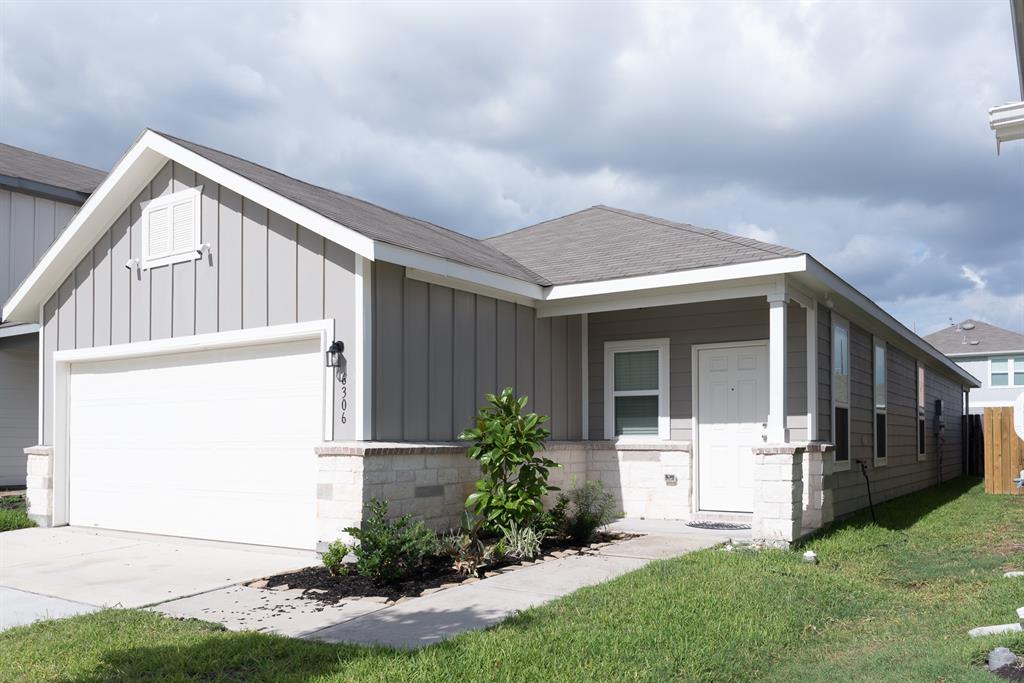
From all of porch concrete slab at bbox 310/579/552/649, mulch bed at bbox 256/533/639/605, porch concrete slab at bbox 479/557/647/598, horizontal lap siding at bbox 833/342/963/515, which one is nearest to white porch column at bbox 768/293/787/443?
porch concrete slab at bbox 479/557/647/598

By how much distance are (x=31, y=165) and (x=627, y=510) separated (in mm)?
14750

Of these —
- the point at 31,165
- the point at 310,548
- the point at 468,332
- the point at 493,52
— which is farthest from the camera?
the point at 31,165

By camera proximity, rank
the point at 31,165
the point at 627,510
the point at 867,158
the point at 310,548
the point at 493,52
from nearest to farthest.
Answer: the point at 310,548, the point at 493,52, the point at 627,510, the point at 867,158, the point at 31,165

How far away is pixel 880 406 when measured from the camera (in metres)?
13.2

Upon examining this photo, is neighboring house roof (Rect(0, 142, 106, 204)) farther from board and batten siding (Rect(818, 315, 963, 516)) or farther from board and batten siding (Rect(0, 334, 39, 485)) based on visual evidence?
board and batten siding (Rect(818, 315, 963, 516))

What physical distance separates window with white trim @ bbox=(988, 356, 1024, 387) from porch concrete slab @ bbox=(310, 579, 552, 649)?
31.0 metres

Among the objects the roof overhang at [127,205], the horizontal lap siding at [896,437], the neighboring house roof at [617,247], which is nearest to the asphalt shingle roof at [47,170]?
the roof overhang at [127,205]

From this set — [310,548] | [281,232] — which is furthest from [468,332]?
[310,548]

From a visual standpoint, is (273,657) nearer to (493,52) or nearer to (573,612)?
(573,612)

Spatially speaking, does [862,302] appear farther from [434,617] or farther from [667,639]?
[434,617]

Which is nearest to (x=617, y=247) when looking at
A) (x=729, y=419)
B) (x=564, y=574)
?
(x=729, y=419)

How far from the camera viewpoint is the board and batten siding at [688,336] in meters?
9.62

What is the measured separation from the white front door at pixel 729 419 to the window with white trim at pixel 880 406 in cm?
370

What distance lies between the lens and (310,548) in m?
8.42
